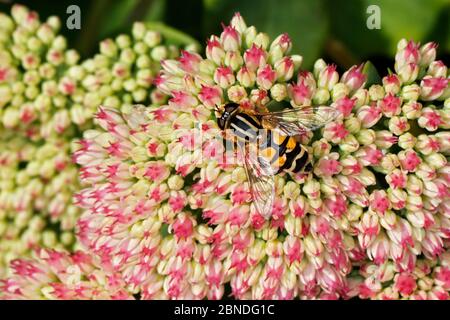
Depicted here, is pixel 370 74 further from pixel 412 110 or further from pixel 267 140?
pixel 267 140

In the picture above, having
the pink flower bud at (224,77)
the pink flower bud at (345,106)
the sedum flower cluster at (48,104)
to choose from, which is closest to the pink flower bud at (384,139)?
the pink flower bud at (345,106)


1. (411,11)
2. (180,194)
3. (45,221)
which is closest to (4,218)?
(45,221)

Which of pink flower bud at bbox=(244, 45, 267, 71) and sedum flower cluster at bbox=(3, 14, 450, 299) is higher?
pink flower bud at bbox=(244, 45, 267, 71)

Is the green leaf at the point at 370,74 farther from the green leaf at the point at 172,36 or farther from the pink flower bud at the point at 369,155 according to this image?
the green leaf at the point at 172,36

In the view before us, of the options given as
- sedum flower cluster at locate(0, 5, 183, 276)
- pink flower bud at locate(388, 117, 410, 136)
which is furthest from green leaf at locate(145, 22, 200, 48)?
pink flower bud at locate(388, 117, 410, 136)

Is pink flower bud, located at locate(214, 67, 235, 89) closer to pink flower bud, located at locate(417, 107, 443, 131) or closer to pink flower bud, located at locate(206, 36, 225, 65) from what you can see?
pink flower bud, located at locate(206, 36, 225, 65)

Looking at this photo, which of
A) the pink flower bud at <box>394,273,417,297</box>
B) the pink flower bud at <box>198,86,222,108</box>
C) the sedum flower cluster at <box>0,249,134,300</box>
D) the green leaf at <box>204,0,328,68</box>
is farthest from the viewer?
the green leaf at <box>204,0,328,68</box>

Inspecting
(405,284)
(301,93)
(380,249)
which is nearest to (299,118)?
(301,93)

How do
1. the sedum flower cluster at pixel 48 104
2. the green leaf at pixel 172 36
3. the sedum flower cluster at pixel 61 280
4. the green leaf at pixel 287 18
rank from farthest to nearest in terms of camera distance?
the green leaf at pixel 287 18
the green leaf at pixel 172 36
the sedum flower cluster at pixel 48 104
the sedum flower cluster at pixel 61 280
